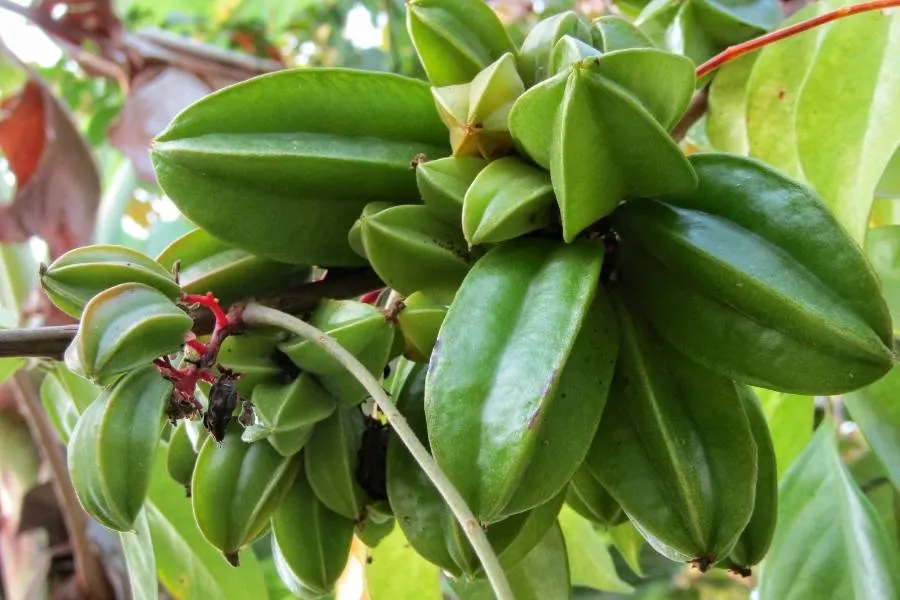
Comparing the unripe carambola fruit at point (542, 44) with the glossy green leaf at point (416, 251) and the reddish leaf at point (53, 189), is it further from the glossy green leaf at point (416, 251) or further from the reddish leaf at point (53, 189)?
the reddish leaf at point (53, 189)

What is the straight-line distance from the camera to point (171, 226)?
185cm

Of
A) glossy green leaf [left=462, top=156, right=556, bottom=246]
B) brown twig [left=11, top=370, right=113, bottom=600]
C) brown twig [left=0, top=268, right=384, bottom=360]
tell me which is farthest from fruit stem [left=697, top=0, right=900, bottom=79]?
brown twig [left=11, top=370, right=113, bottom=600]

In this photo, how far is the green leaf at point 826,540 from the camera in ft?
2.86

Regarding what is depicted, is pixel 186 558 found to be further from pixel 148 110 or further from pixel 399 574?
pixel 148 110

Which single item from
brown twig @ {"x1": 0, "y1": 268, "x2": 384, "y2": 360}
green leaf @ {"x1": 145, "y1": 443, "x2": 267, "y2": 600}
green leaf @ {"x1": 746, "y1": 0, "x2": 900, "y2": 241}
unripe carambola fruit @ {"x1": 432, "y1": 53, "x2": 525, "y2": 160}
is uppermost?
unripe carambola fruit @ {"x1": 432, "y1": 53, "x2": 525, "y2": 160}

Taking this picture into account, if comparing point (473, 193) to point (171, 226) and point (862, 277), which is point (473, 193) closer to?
point (862, 277)

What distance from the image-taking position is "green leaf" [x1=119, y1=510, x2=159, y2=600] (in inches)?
33.4

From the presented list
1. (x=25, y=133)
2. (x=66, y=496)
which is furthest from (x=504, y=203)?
(x=25, y=133)

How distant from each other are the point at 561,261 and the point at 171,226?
1.39m

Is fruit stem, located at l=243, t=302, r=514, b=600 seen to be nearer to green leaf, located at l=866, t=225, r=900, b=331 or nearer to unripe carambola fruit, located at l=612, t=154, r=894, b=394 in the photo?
unripe carambola fruit, located at l=612, t=154, r=894, b=394

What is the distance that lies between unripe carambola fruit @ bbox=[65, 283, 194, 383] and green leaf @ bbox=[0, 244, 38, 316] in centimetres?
135

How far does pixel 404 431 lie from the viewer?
1.99ft

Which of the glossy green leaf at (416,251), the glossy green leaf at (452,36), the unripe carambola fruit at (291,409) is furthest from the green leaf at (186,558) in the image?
the glossy green leaf at (452,36)

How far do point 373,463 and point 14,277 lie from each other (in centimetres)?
141
